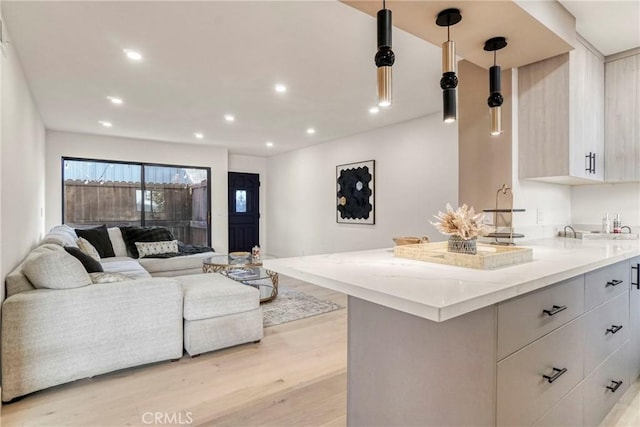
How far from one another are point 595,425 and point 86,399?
2.90m

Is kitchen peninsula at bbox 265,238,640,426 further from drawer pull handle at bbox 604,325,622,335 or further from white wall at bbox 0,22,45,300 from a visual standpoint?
white wall at bbox 0,22,45,300

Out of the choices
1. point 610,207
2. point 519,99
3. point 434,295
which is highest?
point 519,99

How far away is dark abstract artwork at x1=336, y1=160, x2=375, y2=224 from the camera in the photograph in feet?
18.6

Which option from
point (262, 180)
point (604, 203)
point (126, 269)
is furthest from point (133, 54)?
point (262, 180)

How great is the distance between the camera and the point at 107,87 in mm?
3666

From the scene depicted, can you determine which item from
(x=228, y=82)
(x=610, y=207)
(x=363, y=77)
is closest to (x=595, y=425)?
(x=610, y=207)

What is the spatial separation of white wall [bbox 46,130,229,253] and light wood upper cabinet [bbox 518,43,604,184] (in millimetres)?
5972

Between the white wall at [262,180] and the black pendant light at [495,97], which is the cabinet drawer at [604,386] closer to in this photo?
the black pendant light at [495,97]

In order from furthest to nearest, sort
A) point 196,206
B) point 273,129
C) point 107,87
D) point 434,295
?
1. point 196,206
2. point 273,129
3. point 107,87
4. point 434,295

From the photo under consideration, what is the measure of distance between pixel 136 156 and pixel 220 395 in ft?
18.3

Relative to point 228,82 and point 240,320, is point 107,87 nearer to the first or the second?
point 228,82

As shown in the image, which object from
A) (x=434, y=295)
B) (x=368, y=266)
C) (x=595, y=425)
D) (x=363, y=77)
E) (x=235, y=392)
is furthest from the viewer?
(x=363, y=77)

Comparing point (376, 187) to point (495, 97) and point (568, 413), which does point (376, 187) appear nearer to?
point (495, 97)

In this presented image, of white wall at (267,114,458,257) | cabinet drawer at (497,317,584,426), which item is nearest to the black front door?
white wall at (267,114,458,257)
